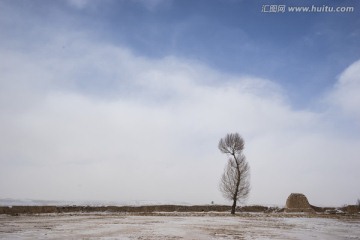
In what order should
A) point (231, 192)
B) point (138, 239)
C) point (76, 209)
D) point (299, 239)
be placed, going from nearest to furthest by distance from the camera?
1. point (138, 239)
2. point (299, 239)
3. point (231, 192)
4. point (76, 209)

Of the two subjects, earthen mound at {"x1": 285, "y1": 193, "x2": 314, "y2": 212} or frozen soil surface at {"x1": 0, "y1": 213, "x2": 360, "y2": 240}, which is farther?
earthen mound at {"x1": 285, "y1": 193, "x2": 314, "y2": 212}

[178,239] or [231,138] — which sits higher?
[231,138]

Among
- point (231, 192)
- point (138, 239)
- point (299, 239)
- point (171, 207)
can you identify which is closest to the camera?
point (138, 239)

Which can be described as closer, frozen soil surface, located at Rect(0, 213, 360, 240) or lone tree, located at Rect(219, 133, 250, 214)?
frozen soil surface, located at Rect(0, 213, 360, 240)

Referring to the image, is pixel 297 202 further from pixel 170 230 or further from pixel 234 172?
pixel 170 230

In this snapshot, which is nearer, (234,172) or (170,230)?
(170,230)

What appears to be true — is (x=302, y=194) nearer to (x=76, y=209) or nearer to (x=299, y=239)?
(x=76, y=209)

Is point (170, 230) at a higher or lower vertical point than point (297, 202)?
lower

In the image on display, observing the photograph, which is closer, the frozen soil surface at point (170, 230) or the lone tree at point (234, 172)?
the frozen soil surface at point (170, 230)

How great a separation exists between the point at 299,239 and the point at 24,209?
39667 mm

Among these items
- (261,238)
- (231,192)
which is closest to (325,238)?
(261,238)

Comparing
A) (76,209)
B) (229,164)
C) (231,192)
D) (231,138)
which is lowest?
(76,209)

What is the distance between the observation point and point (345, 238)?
45.7ft

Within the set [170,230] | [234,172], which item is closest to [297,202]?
[234,172]
